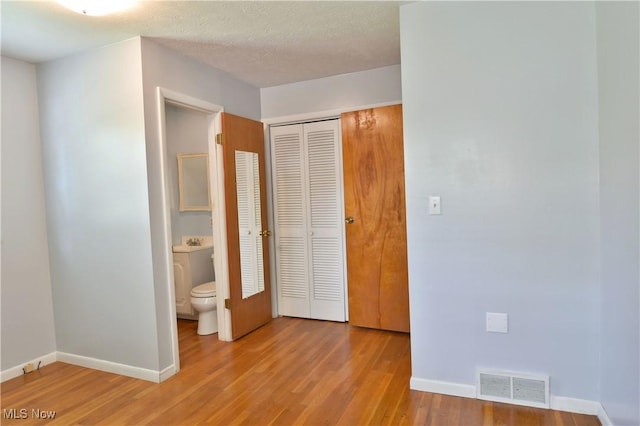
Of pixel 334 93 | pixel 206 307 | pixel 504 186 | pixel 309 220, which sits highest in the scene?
pixel 334 93

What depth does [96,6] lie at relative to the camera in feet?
6.86

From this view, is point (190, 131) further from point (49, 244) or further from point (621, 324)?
point (621, 324)

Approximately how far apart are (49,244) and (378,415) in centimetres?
291

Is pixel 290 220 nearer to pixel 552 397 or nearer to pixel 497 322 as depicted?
pixel 497 322

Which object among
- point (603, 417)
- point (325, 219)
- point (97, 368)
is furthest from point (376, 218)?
point (97, 368)

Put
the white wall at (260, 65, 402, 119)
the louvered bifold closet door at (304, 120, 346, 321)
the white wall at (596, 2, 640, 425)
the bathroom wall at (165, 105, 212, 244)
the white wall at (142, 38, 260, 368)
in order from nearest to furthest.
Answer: the white wall at (596, 2, 640, 425) < the white wall at (142, 38, 260, 368) < the white wall at (260, 65, 402, 119) < the louvered bifold closet door at (304, 120, 346, 321) < the bathroom wall at (165, 105, 212, 244)

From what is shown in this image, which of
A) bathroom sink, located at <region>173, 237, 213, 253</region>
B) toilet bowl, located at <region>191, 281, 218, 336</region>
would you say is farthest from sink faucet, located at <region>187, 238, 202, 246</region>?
toilet bowl, located at <region>191, 281, 218, 336</region>

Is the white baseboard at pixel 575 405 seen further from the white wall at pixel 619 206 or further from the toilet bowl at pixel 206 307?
the toilet bowl at pixel 206 307

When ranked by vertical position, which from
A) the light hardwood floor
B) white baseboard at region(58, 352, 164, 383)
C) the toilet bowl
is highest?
the toilet bowl

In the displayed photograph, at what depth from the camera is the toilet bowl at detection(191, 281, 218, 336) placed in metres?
Answer: 3.55

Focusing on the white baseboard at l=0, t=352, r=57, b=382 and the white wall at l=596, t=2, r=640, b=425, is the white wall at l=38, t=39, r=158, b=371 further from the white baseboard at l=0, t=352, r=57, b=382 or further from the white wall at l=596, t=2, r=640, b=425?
the white wall at l=596, t=2, r=640, b=425

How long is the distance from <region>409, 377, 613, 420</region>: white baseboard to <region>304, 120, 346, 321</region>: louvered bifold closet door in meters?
1.45

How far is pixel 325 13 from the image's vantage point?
239 cm

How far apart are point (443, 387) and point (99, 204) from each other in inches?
108
